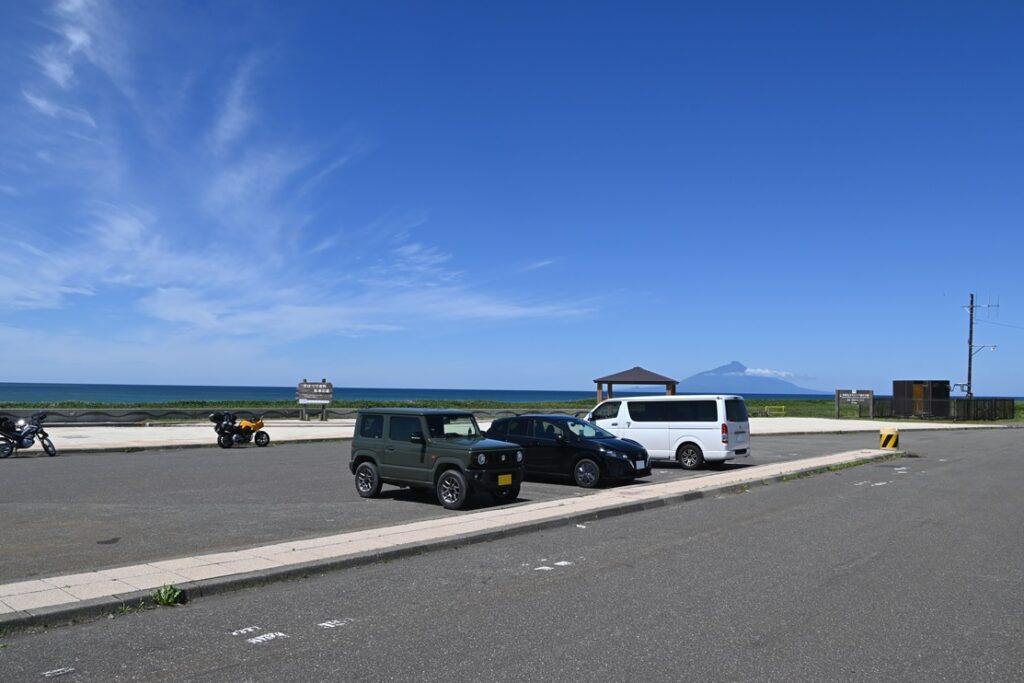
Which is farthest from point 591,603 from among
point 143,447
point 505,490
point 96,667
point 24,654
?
point 143,447

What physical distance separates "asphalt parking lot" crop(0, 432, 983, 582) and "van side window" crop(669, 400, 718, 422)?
4.48 ft

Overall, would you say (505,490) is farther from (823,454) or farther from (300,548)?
(823,454)

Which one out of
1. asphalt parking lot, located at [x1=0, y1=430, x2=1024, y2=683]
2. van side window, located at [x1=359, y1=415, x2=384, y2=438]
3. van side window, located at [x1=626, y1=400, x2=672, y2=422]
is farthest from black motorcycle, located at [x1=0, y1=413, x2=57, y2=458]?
asphalt parking lot, located at [x1=0, y1=430, x2=1024, y2=683]

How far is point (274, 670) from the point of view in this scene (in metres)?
5.10

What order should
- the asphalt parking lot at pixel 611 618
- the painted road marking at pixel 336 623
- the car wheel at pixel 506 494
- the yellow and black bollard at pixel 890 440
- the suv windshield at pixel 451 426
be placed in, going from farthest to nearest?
the yellow and black bollard at pixel 890 440
the suv windshield at pixel 451 426
the car wheel at pixel 506 494
the painted road marking at pixel 336 623
the asphalt parking lot at pixel 611 618

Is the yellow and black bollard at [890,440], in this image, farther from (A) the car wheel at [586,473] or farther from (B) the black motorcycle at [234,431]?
(B) the black motorcycle at [234,431]

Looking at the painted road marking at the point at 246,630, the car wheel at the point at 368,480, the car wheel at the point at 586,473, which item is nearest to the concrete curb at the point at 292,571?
the painted road marking at the point at 246,630

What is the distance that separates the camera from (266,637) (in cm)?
587

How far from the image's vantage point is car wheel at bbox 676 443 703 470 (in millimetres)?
20109

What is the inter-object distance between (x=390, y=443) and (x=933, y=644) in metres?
9.30

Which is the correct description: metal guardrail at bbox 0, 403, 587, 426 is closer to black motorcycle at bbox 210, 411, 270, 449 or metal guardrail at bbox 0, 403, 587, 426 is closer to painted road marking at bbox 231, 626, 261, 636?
black motorcycle at bbox 210, 411, 270, 449

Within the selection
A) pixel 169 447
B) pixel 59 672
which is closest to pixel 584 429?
pixel 59 672

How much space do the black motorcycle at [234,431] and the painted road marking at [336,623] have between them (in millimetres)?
20360

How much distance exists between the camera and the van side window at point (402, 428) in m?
13.2
